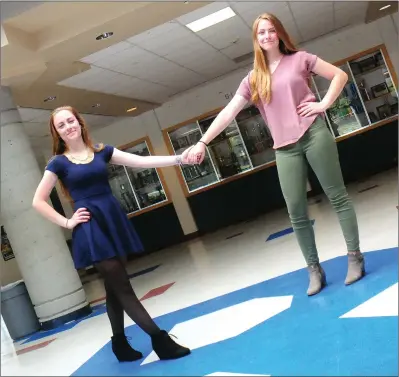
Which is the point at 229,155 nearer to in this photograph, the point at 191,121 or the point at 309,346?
the point at 191,121

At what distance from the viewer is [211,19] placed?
14.6ft

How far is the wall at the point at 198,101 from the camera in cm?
715

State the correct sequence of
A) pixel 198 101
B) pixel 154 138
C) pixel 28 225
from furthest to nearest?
pixel 154 138 < pixel 198 101 < pixel 28 225

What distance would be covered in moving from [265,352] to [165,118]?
7.00 m

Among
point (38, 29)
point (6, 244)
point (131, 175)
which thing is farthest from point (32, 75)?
point (131, 175)

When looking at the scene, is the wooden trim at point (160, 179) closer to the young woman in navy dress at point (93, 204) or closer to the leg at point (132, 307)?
the leg at point (132, 307)

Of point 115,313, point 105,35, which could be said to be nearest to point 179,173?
point 105,35

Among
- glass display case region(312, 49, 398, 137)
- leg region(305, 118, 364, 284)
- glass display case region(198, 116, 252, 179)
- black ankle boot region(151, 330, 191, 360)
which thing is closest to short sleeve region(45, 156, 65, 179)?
black ankle boot region(151, 330, 191, 360)

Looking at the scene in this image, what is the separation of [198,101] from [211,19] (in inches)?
124

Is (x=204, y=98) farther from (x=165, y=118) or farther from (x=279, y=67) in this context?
(x=279, y=67)

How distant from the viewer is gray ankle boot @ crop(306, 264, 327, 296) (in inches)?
55.7

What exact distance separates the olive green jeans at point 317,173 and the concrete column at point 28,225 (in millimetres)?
738

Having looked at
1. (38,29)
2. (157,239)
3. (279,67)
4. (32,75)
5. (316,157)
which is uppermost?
(38,29)

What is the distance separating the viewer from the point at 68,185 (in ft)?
3.96
